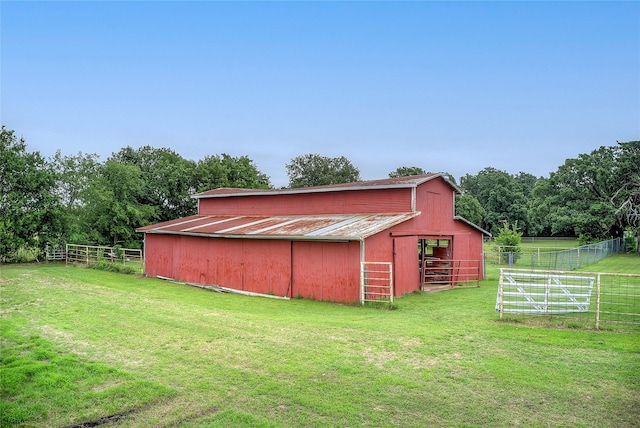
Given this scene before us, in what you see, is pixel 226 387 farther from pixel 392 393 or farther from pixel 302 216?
pixel 302 216

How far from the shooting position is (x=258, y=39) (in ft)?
64.4

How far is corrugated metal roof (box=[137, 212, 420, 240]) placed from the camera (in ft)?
49.6

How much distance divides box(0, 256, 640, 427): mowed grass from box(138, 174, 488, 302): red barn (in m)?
3.42

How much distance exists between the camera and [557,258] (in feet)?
Result: 77.2

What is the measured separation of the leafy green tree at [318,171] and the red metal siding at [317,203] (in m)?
40.2

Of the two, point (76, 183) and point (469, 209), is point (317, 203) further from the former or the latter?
point (469, 209)

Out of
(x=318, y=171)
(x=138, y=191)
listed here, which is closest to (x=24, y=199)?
(x=138, y=191)

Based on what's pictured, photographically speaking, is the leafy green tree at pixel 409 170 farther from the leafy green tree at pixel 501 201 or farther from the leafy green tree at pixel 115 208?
the leafy green tree at pixel 115 208

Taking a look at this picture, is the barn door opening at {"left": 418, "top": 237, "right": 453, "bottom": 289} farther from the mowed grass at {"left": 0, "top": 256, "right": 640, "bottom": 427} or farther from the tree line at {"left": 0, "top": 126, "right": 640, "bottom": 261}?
the tree line at {"left": 0, "top": 126, "right": 640, "bottom": 261}

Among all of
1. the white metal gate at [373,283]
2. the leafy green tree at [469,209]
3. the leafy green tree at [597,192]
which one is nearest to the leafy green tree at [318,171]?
the leafy green tree at [469,209]

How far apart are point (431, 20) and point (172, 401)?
1646 cm

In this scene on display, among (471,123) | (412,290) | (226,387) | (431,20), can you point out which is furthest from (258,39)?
(226,387)

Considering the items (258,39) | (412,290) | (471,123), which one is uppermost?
(258,39)

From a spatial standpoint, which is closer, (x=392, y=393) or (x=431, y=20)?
(x=392, y=393)
